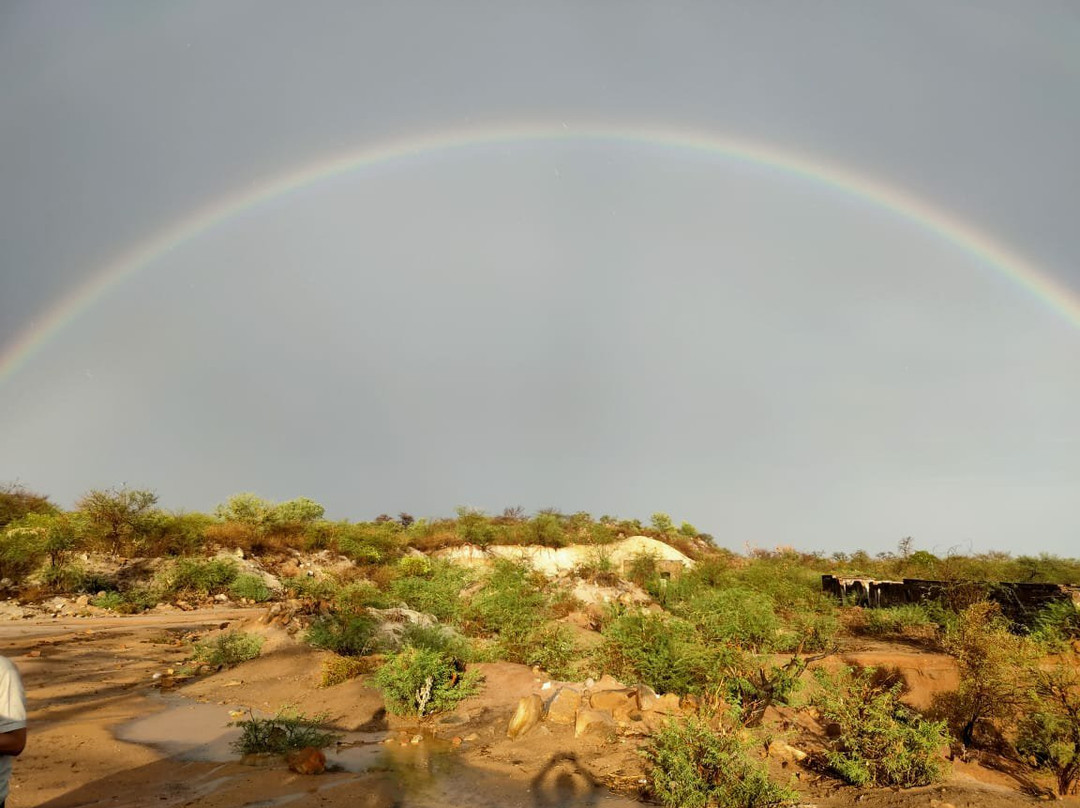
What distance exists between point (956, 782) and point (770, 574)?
62.7 feet

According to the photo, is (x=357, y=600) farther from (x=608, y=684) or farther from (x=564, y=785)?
(x=564, y=785)

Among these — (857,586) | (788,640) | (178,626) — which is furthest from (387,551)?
(788,640)

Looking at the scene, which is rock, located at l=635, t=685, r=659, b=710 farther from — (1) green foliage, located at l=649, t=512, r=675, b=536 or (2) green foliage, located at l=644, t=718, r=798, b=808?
(1) green foliage, located at l=649, t=512, r=675, b=536

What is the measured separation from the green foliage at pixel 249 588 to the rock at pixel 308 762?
23929 mm

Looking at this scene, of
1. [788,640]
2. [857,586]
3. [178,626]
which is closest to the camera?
[788,640]

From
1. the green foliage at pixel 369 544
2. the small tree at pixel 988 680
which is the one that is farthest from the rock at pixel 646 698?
the green foliage at pixel 369 544

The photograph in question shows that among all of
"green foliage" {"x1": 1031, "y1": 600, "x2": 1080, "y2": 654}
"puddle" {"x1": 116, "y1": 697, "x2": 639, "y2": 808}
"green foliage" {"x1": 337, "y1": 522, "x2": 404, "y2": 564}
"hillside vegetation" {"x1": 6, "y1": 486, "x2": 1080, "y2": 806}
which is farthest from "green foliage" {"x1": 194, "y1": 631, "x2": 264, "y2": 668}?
"green foliage" {"x1": 337, "y1": 522, "x2": 404, "y2": 564}

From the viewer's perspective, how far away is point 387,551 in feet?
132

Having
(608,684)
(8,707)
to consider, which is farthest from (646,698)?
(8,707)

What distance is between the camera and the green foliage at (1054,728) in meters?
8.03

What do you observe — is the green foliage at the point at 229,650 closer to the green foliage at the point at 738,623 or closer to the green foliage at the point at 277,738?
the green foliage at the point at 277,738

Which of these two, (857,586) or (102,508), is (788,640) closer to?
(857,586)

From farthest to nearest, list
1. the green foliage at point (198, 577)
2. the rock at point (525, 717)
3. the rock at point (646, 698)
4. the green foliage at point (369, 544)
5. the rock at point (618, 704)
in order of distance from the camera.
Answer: the green foliage at point (369, 544) < the green foliage at point (198, 577) < the rock at point (646, 698) < the rock at point (618, 704) < the rock at point (525, 717)

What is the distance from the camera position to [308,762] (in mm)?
7910
